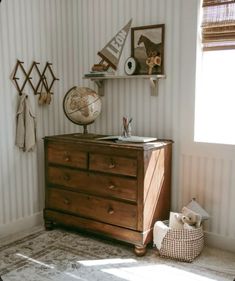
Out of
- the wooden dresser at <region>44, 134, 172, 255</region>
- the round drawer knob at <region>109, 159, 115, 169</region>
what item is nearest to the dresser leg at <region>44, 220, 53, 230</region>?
the wooden dresser at <region>44, 134, 172, 255</region>

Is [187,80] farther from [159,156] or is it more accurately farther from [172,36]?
[159,156]

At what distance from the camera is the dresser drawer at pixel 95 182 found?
2914 millimetres

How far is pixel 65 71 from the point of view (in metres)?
3.81

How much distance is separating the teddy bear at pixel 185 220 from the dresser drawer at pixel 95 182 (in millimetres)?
394

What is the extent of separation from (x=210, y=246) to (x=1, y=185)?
76.4 inches

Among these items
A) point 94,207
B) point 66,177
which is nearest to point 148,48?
point 66,177

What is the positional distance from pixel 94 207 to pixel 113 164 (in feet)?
1.48

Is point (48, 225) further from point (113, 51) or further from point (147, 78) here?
point (113, 51)

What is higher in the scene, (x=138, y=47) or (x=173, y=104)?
(x=138, y=47)

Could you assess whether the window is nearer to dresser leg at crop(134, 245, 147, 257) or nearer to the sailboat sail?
the sailboat sail

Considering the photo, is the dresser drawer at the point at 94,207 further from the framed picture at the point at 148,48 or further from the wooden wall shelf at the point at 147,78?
the framed picture at the point at 148,48

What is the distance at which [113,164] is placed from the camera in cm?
297

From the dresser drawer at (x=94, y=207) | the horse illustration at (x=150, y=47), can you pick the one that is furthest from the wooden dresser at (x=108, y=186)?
the horse illustration at (x=150, y=47)

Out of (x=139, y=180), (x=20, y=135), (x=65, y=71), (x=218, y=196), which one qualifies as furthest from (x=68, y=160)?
(x=218, y=196)
